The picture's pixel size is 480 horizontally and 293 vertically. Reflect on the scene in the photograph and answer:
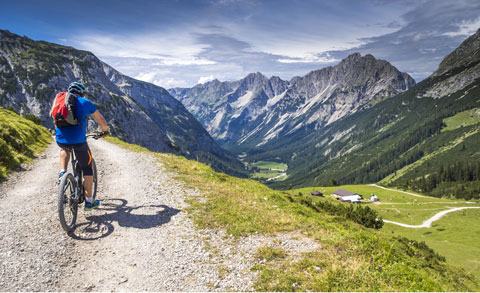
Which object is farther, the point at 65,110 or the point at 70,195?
the point at 70,195

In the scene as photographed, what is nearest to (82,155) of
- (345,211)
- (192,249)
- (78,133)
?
(78,133)

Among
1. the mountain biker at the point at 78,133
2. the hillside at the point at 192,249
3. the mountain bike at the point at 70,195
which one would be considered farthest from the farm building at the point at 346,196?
the mountain biker at the point at 78,133

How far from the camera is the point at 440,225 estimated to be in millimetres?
101375

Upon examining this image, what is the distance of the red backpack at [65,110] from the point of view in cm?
924

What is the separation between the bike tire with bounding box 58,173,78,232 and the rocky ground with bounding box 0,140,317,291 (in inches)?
15.4

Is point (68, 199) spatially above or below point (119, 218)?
above

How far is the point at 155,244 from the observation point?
8.80m

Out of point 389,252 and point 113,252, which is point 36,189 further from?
point 389,252

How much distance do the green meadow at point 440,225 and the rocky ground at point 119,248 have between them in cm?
5982

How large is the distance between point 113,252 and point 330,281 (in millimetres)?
7033

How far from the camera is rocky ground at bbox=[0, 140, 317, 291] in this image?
6.64 m

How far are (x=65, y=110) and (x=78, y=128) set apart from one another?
927mm

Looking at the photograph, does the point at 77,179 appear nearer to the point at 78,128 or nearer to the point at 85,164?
the point at 85,164

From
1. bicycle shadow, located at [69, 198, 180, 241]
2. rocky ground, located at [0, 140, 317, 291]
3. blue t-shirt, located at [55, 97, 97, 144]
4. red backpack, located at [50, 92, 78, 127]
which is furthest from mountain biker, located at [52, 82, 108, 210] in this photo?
rocky ground, located at [0, 140, 317, 291]
